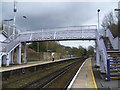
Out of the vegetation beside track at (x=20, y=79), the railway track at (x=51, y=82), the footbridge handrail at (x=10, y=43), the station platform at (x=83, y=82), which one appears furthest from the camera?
the footbridge handrail at (x=10, y=43)

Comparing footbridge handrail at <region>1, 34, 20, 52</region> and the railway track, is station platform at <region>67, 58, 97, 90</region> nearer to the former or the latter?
the railway track

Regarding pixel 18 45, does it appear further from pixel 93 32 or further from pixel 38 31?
pixel 93 32

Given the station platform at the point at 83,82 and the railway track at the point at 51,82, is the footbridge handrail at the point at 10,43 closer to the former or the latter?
the railway track at the point at 51,82

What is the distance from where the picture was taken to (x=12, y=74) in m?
14.8

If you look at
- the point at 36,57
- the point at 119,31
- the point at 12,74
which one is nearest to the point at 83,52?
the point at 36,57

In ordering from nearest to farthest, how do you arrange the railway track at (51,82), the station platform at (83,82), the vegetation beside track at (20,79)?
the station platform at (83,82) → the railway track at (51,82) → the vegetation beside track at (20,79)

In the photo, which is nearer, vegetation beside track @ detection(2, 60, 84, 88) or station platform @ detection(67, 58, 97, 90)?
station platform @ detection(67, 58, 97, 90)

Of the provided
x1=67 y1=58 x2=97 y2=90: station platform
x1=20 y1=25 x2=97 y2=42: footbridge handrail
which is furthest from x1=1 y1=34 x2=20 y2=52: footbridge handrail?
x1=67 y1=58 x2=97 y2=90: station platform

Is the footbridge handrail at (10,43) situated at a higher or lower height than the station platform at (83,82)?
higher

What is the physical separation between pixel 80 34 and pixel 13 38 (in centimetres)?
1272

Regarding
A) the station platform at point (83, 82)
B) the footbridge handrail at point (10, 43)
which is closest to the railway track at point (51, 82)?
the station platform at point (83, 82)

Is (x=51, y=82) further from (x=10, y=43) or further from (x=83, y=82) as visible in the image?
(x=10, y=43)

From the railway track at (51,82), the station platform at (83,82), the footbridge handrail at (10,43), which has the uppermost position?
the footbridge handrail at (10,43)

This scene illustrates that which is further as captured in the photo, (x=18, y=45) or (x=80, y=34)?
(x=18, y=45)
